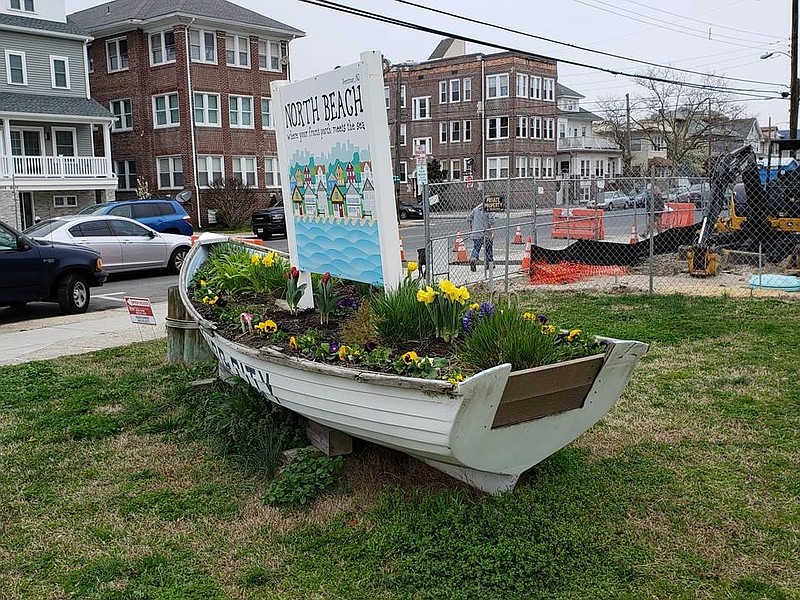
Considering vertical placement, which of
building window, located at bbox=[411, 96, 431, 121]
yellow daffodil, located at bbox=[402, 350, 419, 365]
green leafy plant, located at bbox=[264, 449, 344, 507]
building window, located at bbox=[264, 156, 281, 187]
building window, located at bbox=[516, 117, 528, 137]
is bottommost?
green leafy plant, located at bbox=[264, 449, 344, 507]

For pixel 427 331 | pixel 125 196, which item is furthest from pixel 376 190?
pixel 125 196

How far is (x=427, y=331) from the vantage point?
16.5ft

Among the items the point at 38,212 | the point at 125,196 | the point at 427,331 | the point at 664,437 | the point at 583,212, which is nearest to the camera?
the point at 427,331

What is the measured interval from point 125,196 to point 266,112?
8.01 m

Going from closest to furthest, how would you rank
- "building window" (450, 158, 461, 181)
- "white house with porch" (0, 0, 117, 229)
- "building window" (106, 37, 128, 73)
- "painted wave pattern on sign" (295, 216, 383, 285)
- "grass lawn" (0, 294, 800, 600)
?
1. "grass lawn" (0, 294, 800, 600)
2. "painted wave pattern on sign" (295, 216, 383, 285)
3. "white house with porch" (0, 0, 117, 229)
4. "building window" (106, 37, 128, 73)
5. "building window" (450, 158, 461, 181)

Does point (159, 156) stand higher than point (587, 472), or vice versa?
point (159, 156)

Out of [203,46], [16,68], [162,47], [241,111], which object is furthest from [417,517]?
[162,47]

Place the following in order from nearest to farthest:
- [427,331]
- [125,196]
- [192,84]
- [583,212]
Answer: [427,331], [583,212], [192,84], [125,196]

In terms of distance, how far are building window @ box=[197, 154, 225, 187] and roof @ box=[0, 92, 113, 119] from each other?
15.7ft

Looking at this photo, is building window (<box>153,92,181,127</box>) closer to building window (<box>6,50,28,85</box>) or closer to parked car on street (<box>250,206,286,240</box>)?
building window (<box>6,50,28,85</box>)

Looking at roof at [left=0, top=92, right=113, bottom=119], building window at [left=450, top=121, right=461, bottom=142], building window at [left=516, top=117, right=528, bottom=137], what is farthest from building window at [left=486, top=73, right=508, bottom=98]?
roof at [left=0, top=92, right=113, bottom=119]

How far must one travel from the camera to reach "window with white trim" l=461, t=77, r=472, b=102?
58.0 metres

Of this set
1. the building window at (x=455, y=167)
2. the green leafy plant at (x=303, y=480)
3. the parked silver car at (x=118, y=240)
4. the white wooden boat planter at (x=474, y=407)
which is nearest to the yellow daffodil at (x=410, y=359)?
the white wooden boat planter at (x=474, y=407)

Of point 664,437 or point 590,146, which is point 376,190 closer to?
point 664,437
